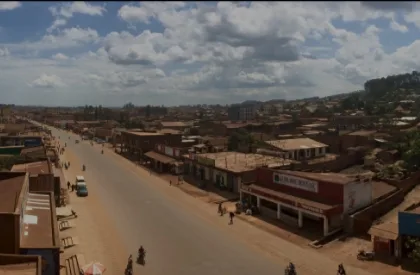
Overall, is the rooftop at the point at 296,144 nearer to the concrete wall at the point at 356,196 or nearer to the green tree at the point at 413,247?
the concrete wall at the point at 356,196

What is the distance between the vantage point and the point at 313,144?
60.2m

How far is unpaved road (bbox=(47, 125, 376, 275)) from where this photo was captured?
2391 centimetres

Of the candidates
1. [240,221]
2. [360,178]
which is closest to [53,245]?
[240,221]

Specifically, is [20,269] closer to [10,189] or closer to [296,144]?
[10,189]

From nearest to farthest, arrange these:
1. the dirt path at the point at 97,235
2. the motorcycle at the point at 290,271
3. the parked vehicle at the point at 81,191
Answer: the motorcycle at the point at 290,271, the dirt path at the point at 97,235, the parked vehicle at the point at 81,191

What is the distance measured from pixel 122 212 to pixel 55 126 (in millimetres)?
128341

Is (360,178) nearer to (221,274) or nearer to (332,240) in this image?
(332,240)

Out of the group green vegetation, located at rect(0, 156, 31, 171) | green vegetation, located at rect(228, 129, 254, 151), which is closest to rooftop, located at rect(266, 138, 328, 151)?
green vegetation, located at rect(228, 129, 254, 151)

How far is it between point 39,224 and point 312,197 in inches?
702

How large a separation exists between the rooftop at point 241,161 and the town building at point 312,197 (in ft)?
22.7

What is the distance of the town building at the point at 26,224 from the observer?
18203mm

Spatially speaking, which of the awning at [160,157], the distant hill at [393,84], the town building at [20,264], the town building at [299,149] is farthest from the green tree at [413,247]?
the distant hill at [393,84]

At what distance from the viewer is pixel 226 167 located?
43469 millimetres

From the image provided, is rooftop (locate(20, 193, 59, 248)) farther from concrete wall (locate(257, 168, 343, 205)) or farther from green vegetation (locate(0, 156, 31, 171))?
green vegetation (locate(0, 156, 31, 171))
